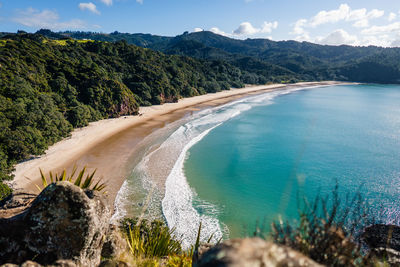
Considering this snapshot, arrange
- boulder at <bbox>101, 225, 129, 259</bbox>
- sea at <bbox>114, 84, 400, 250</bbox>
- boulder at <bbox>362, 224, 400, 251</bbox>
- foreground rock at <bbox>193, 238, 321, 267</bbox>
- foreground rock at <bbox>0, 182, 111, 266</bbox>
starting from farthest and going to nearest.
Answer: sea at <bbox>114, 84, 400, 250</bbox>
boulder at <bbox>362, 224, 400, 251</bbox>
boulder at <bbox>101, 225, 129, 259</bbox>
foreground rock at <bbox>0, 182, 111, 266</bbox>
foreground rock at <bbox>193, 238, 321, 267</bbox>

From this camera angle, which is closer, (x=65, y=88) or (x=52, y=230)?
(x=52, y=230)

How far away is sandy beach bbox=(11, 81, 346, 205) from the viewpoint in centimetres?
1537

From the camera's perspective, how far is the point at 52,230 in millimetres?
4156

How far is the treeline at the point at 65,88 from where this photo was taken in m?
17.7

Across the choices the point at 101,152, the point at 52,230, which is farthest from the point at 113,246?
the point at 101,152

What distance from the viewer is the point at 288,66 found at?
133 meters

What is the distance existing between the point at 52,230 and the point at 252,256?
3.72 m

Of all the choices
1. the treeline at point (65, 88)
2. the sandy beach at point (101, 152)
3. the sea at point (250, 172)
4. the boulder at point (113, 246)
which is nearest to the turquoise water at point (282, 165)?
the sea at point (250, 172)

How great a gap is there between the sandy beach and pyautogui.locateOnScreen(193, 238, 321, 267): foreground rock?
1239 cm

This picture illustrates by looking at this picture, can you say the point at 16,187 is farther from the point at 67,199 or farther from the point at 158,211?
the point at 67,199

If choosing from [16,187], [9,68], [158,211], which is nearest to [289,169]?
[158,211]

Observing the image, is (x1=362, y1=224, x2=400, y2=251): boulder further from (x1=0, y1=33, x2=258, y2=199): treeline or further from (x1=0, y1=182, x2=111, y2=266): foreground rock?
(x1=0, y1=33, x2=258, y2=199): treeline

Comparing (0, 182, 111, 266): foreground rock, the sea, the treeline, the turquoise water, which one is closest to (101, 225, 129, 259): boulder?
(0, 182, 111, 266): foreground rock

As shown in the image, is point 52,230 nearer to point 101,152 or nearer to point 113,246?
point 113,246
